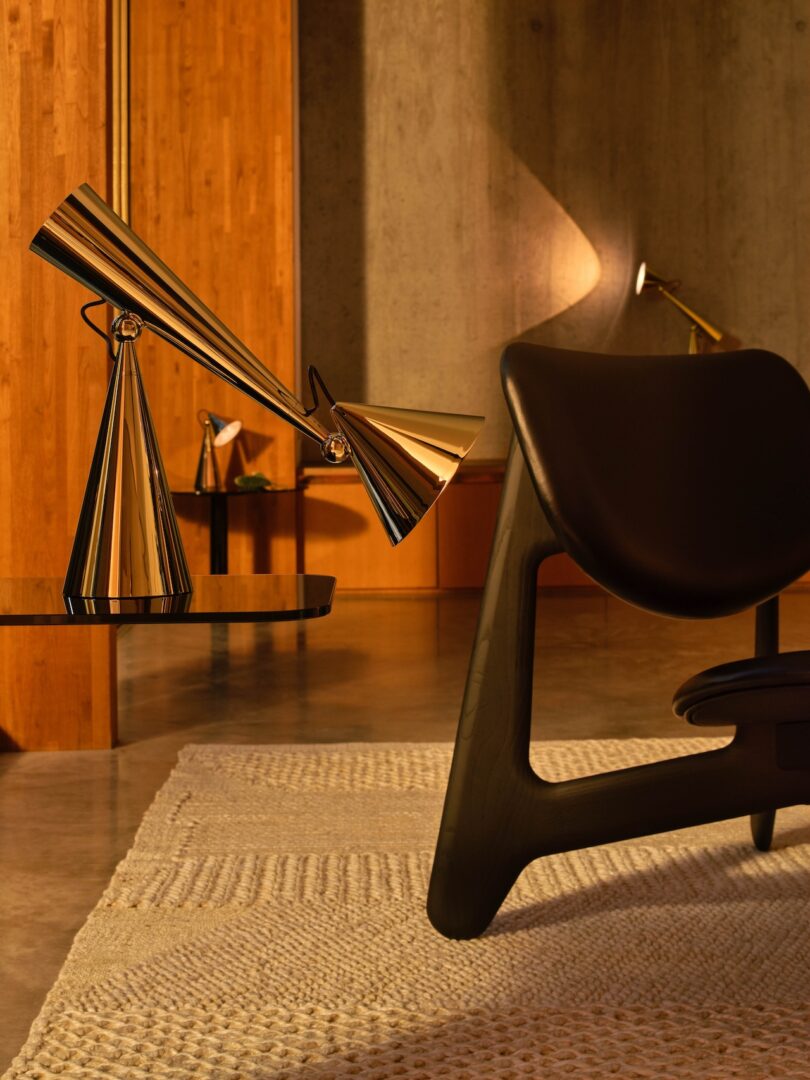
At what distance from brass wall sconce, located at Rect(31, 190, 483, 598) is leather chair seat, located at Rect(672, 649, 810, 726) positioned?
41cm

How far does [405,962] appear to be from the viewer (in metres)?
1.52

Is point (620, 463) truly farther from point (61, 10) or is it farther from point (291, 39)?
point (291, 39)

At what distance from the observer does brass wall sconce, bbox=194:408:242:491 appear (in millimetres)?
5035

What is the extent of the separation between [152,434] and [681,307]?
5.08 meters

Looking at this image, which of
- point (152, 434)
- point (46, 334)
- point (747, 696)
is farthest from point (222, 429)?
point (747, 696)

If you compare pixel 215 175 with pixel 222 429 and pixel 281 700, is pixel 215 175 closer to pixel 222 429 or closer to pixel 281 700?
pixel 222 429

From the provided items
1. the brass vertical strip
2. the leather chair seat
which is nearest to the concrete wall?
the brass vertical strip

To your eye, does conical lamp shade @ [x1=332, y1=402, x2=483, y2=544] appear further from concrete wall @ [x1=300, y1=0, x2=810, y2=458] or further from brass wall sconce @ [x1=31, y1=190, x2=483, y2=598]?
concrete wall @ [x1=300, y1=0, x2=810, y2=458]

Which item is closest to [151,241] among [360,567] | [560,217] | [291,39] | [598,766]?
[291,39]

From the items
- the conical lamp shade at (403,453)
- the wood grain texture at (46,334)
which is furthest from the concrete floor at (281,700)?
the conical lamp shade at (403,453)

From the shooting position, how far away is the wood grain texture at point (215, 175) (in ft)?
17.5

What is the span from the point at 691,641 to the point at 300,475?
2203 millimetres

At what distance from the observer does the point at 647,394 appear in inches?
66.5

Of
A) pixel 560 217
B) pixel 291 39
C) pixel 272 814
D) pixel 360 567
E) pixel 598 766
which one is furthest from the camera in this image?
pixel 560 217
